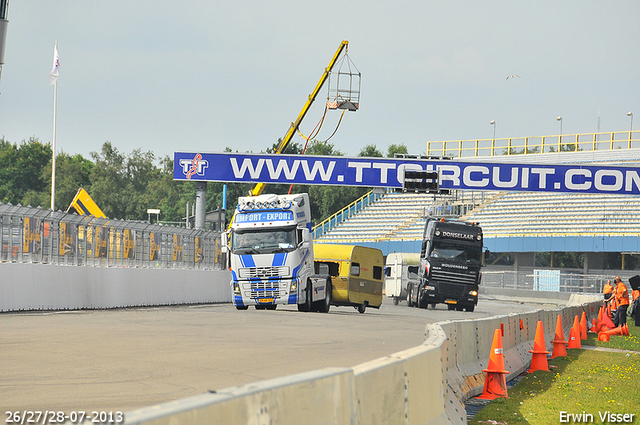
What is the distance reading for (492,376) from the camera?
Result: 10680mm

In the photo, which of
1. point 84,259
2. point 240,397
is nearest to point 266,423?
point 240,397

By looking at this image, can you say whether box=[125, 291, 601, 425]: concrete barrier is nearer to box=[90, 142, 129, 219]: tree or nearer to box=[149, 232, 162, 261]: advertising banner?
box=[149, 232, 162, 261]: advertising banner

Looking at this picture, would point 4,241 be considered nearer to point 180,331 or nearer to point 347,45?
point 180,331

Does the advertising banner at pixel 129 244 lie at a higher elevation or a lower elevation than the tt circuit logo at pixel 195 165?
lower

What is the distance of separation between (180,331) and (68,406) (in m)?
9.93

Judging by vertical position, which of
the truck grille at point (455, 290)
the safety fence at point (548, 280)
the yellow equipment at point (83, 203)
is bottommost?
the safety fence at point (548, 280)

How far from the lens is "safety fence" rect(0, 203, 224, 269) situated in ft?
70.9

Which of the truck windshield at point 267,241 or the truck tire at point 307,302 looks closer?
the truck windshield at point 267,241

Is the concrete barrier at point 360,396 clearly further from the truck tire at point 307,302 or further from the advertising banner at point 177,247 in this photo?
the advertising banner at point 177,247

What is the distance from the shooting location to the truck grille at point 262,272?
2627cm

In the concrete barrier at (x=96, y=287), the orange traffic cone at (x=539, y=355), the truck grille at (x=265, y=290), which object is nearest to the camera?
the orange traffic cone at (x=539, y=355)

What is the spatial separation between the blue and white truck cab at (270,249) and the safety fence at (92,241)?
3375 millimetres

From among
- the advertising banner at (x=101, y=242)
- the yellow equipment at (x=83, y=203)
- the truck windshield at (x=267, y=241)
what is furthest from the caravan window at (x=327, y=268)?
the yellow equipment at (x=83, y=203)

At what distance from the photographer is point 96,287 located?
2523cm
